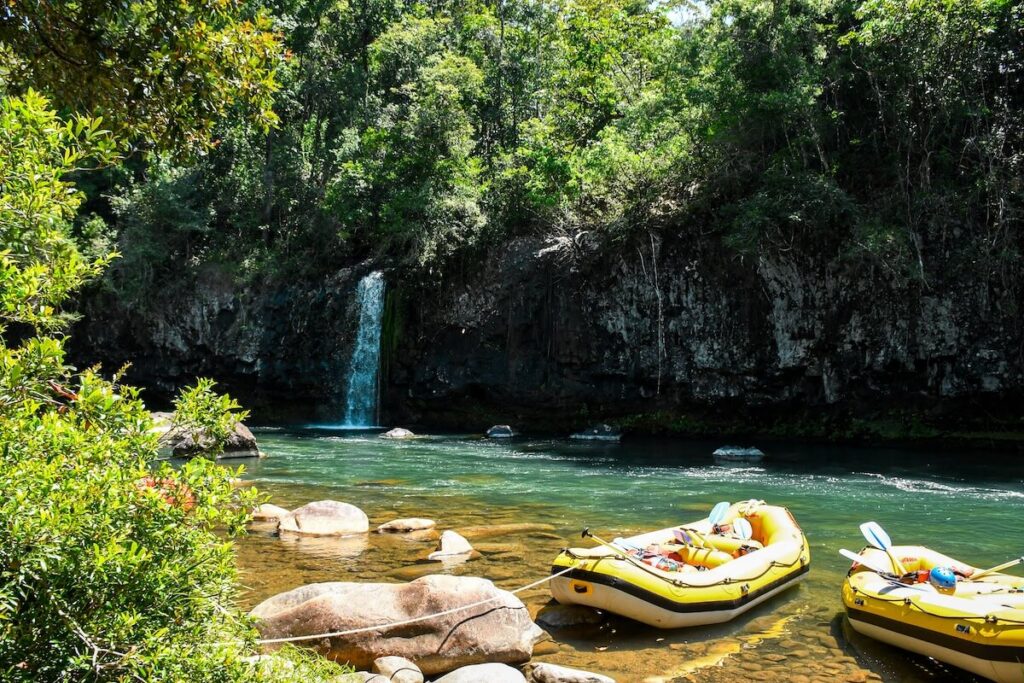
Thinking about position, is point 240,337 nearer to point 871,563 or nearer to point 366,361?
point 366,361

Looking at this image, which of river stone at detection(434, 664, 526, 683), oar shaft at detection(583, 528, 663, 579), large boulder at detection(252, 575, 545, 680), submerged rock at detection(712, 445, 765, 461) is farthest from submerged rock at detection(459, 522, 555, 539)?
submerged rock at detection(712, 445, 765, 461)

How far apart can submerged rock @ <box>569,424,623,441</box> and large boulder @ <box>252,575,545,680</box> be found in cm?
1358

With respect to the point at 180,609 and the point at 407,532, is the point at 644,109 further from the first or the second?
the point at 180,609

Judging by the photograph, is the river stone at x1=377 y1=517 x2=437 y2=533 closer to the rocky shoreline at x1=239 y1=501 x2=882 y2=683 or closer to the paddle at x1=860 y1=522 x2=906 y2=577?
the rocky shoreline at x1=239 y1=501 x2=882 y2=683

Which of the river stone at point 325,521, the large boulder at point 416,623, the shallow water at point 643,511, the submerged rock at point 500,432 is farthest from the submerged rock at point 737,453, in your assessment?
the large boulder at point 416,623

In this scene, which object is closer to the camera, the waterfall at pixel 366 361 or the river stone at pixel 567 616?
the river stone at pixel 567 616

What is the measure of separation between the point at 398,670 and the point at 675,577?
2241 mm

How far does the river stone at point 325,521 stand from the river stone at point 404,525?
0.75ft

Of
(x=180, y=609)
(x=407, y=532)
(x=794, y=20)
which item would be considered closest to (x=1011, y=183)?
(x=794, y=20)

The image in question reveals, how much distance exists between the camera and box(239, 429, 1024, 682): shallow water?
525 centimetres

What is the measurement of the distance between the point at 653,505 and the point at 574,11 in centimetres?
1987

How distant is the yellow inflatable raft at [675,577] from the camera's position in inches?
219

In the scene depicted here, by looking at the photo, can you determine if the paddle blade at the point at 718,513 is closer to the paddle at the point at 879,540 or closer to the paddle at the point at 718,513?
the paddle at the point at 718,513

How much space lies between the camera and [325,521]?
8.21 metres
